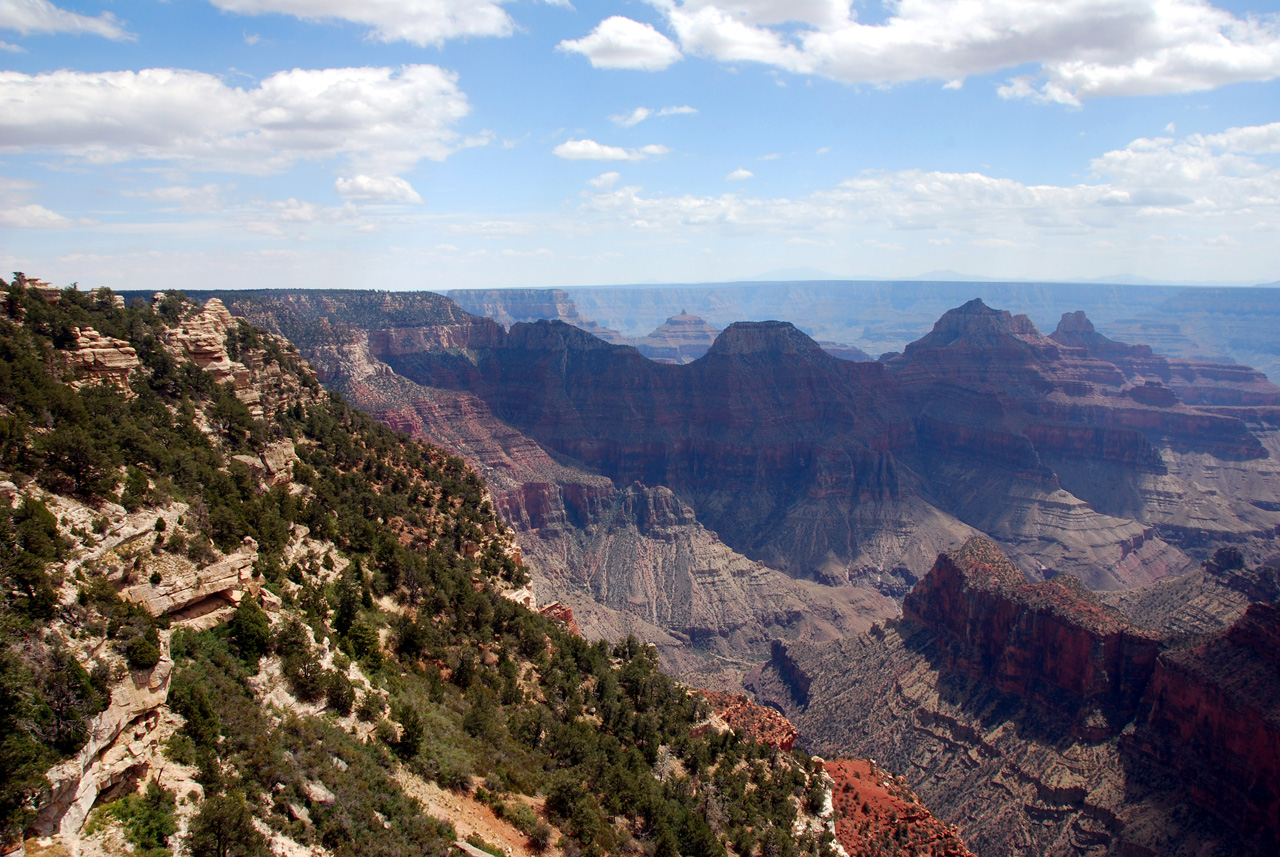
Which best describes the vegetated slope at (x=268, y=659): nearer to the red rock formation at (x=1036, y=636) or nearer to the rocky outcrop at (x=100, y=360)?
the rocky outcrop at (x=100, y=360)

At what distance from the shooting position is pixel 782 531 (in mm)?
125750

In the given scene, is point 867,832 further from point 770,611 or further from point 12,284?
point 770,611

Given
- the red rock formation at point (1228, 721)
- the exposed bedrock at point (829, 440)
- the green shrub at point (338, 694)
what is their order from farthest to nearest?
the exposed bedrock at point (829, 440) < the red rock formation at point (1228, 721) < the green shrub at point (338, 694)

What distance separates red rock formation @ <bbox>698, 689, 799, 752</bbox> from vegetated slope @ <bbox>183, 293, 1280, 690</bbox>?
49.3 meters

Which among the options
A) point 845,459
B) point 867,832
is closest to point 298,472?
point 867,832

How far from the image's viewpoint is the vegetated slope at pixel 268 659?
15070mm

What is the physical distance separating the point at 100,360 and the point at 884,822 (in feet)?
135

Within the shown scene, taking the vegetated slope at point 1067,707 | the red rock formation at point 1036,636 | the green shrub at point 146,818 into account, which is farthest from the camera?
the red rock formation at point 1036,636

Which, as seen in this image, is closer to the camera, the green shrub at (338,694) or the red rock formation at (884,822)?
the green shrub at (338,694)

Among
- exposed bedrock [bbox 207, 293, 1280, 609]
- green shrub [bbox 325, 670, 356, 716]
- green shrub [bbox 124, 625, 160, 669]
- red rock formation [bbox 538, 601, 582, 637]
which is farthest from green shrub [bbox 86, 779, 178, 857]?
exposed bedrock [bbox 207, 293, 1280, 609]

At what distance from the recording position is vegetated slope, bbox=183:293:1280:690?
360 ft

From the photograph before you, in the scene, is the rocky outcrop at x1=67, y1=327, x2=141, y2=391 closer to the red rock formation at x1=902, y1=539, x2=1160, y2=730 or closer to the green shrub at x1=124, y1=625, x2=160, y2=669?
the green shrub at x1=124, y1=625, x2=160, y2=669

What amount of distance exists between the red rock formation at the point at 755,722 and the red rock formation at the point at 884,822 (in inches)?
129

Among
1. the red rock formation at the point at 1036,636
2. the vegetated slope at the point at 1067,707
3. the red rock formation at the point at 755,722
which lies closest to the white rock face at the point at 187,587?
the red rock formation at the point at 755,722
